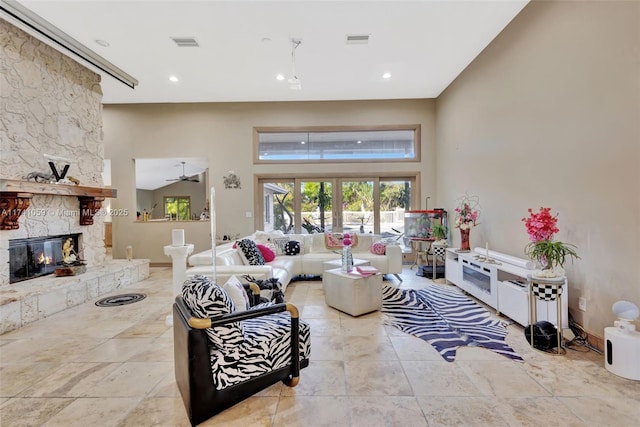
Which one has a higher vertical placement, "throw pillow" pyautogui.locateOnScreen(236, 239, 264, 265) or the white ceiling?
the white ceiling

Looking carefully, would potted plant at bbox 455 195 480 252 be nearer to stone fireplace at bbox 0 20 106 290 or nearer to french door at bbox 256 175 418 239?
french door at bbox 256 175 418 239

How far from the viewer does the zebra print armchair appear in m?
1.73

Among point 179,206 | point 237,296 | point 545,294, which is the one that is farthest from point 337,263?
point 179,206

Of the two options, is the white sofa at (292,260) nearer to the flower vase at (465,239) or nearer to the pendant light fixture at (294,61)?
the flower vase at (465,239)

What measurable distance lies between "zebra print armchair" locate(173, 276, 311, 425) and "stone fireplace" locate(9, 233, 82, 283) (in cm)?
355

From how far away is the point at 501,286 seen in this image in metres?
3.37

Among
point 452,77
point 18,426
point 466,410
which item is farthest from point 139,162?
point 466,410

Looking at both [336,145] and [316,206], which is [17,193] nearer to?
[316,206]

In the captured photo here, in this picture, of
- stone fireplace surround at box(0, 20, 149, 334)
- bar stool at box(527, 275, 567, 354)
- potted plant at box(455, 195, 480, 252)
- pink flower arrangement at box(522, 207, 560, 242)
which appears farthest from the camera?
potted plant at box(455, 195, 480, 252)

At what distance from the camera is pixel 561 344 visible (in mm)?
2615

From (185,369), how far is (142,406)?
21.1 inches

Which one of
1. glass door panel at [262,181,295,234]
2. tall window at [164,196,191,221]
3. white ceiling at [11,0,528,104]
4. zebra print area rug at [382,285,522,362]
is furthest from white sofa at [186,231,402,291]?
tall window at [164,196,191,221]

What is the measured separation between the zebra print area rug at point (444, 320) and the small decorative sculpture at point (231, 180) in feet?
13.3

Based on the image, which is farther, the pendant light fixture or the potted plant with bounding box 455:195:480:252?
the potted plant with bounding box 455:195:480:252
